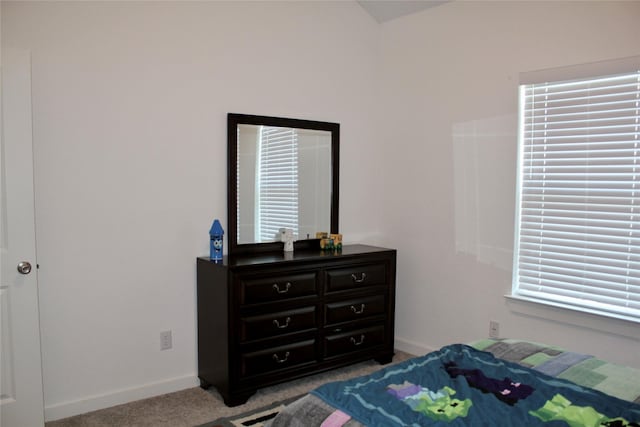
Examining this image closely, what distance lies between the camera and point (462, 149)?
3.63 meters

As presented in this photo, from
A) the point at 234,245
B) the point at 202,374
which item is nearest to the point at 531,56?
the point at 234,245

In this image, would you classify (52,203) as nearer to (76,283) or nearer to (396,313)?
(76,283)

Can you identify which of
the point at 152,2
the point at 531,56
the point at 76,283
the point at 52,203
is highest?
the point at 152,2

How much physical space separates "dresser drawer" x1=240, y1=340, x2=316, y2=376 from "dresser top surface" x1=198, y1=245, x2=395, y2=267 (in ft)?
1.82

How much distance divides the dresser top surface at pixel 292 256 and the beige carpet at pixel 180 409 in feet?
2.75

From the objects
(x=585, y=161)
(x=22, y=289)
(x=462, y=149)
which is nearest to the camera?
(x=22, y=289)

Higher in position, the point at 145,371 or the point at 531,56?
the point at 531,56

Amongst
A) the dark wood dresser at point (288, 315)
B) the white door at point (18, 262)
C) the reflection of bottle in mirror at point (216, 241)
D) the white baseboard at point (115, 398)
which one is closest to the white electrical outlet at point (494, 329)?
the dark wood dresser at point (288, 315)

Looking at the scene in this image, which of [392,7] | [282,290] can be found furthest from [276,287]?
[392,7]

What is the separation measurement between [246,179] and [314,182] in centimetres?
62

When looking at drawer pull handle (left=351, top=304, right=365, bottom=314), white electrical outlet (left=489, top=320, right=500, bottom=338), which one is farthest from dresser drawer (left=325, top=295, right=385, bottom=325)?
white electrical outlet (left=489, top=320, right=500, bottom=338)

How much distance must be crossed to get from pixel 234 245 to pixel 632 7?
2.74 meters

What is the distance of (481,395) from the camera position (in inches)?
69.8

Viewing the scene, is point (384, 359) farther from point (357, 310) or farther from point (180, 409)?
point (180, 409)
